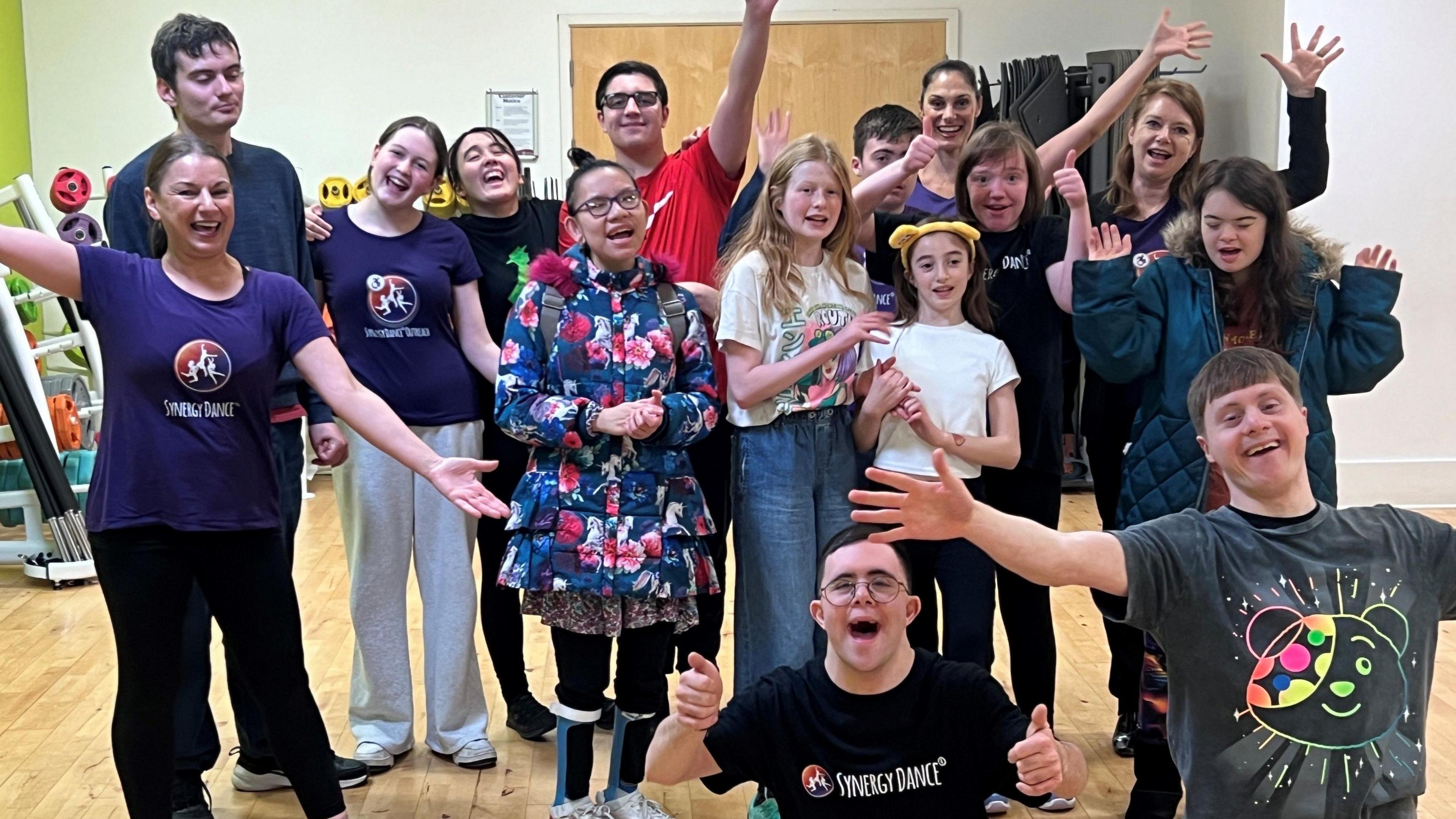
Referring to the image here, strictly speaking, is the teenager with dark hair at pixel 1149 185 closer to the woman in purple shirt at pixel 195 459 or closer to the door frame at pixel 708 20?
the woman in purple shirt at pixel 195 459

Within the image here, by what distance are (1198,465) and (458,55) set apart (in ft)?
16.9

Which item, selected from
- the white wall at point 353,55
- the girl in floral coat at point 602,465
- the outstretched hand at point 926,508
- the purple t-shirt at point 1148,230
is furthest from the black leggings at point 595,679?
the white wall at point 353,55

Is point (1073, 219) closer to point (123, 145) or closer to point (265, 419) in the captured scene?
point (265, 419)

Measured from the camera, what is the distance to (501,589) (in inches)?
115

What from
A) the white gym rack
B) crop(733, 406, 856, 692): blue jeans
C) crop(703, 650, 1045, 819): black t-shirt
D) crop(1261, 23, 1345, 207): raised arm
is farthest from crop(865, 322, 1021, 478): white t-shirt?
the white gym rack

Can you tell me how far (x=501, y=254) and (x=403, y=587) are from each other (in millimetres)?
767

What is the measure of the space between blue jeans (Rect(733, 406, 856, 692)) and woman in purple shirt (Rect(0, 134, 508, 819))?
22.9 inches

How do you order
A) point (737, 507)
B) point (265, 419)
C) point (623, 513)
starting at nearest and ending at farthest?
point (265, 419)
point (623, 513)
point (737, 507)

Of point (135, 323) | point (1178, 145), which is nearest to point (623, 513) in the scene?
point (135, 323)

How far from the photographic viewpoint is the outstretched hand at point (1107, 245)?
2426 mm

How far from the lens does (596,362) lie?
242 centimetres

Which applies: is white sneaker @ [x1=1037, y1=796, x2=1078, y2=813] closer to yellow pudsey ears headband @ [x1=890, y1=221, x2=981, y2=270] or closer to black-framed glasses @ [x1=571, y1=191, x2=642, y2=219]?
yellow pudsey ears headband @ [x1=890, y1=221, x2=981, y2=270]

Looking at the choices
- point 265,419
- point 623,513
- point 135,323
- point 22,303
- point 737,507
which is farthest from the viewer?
point 22,303

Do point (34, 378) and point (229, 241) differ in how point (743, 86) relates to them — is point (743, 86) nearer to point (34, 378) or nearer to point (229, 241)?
point (229, 241)
